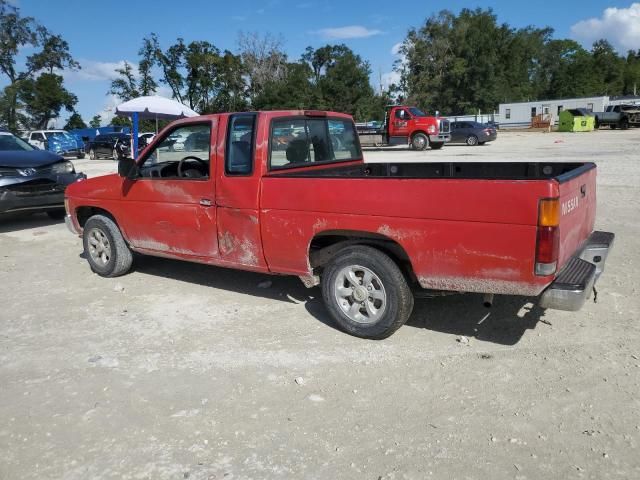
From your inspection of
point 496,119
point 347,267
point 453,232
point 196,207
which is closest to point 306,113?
point 196,207

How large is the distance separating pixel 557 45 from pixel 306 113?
345 ft

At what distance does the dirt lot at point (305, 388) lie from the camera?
9.50ft

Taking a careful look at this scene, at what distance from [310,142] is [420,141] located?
23407mm

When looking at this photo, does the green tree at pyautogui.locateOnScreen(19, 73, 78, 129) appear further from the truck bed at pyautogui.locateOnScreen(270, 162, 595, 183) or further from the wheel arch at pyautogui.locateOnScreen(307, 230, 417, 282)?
the wheel arch at pyautogui.locateOnScreen(307, 230, 417, 282)

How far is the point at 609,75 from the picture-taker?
8856 centimetres

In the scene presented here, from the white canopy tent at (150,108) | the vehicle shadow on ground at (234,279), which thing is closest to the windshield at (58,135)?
the white canopy tent at (150,108)

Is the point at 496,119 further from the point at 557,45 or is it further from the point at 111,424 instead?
the point at 111,424

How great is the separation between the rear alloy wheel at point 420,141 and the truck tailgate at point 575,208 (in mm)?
23650

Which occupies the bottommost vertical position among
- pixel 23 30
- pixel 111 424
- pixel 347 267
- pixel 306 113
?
pixel 111 424

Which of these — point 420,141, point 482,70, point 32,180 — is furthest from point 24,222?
point 482,70

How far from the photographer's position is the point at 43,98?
5697 centimetres

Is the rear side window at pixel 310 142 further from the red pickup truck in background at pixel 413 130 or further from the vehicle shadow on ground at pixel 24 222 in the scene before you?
the red pickup truck in background at pixel 413 130

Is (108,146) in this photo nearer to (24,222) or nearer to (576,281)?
(24,222)

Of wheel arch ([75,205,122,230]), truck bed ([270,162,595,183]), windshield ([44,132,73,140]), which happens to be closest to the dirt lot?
wheel arch ([75,205,122,230])
